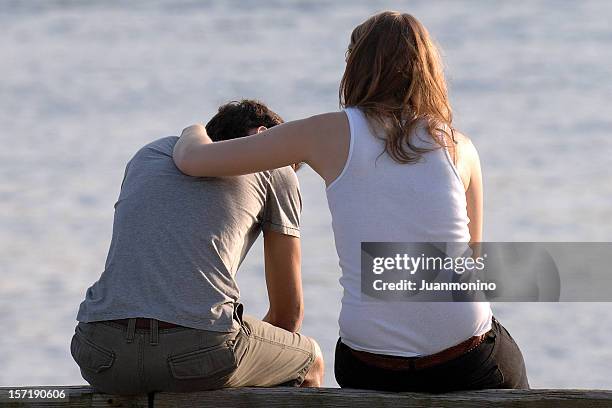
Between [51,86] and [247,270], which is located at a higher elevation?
[51,86]

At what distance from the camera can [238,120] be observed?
8.93 feet

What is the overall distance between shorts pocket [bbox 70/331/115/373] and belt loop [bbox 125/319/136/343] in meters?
0.05

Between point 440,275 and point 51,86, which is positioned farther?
point 51,86

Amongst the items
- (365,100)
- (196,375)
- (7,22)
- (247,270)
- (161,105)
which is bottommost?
(196,375)

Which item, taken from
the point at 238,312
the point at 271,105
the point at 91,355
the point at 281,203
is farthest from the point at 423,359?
the point at 271,105

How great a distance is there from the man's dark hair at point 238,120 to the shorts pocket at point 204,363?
520mm

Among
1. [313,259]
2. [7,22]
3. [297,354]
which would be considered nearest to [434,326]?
[297,354]

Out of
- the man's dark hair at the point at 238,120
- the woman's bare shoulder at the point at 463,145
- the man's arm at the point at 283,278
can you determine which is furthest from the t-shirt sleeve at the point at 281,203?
the woman's bare shoulder at the point at 463,145

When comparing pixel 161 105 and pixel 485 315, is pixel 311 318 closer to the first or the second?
pixel 485 315

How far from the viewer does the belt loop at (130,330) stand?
97.3 inches

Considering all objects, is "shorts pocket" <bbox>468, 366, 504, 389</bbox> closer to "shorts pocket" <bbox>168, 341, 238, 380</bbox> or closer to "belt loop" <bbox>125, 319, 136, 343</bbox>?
"shorts pocket" <bbox>168, 341, 238, 380</bbox>

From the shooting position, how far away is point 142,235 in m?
2.52

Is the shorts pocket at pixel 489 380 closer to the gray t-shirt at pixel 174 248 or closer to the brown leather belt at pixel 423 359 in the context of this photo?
the brown leather belt at pixel 423 359

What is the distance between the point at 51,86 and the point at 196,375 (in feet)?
29.5
